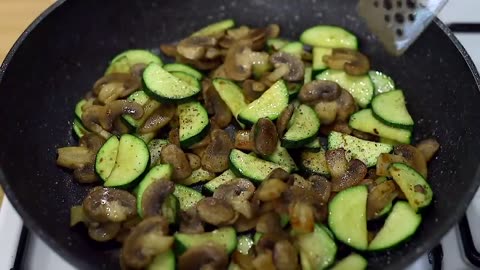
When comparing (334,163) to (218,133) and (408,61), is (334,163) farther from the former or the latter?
(408,61)

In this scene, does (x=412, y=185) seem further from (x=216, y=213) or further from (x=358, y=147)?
(x=216, y=213)

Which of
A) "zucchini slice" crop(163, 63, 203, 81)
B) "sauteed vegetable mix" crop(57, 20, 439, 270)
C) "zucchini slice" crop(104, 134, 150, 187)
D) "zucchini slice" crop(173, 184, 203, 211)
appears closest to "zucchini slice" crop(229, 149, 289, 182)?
"sauteed vegetable mix" crop(57, 20, 439, 270)

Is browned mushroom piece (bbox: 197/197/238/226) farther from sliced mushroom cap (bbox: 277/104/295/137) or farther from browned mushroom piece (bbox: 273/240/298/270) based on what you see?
sliced mushroom cap (bbox: 277/104/295/137)

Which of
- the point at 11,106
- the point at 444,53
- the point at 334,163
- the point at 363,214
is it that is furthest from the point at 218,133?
the point at 444,53

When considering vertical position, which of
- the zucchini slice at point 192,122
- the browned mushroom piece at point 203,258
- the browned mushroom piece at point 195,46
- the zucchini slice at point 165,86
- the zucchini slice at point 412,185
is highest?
the browned mushroom piece at point 195,46

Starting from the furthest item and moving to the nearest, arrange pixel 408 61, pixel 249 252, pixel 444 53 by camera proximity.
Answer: pixel 408 61 < pixel 444 53 < pixel 249 252

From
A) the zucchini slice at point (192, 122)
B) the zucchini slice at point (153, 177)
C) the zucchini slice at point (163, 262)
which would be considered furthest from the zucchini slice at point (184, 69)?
the zucchini slice at point (163, 262)

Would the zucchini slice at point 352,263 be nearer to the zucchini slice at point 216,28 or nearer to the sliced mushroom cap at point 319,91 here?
the sliced mushroom cap at point 319,91

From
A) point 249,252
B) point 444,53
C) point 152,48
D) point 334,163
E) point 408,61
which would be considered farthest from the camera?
point 152,48
